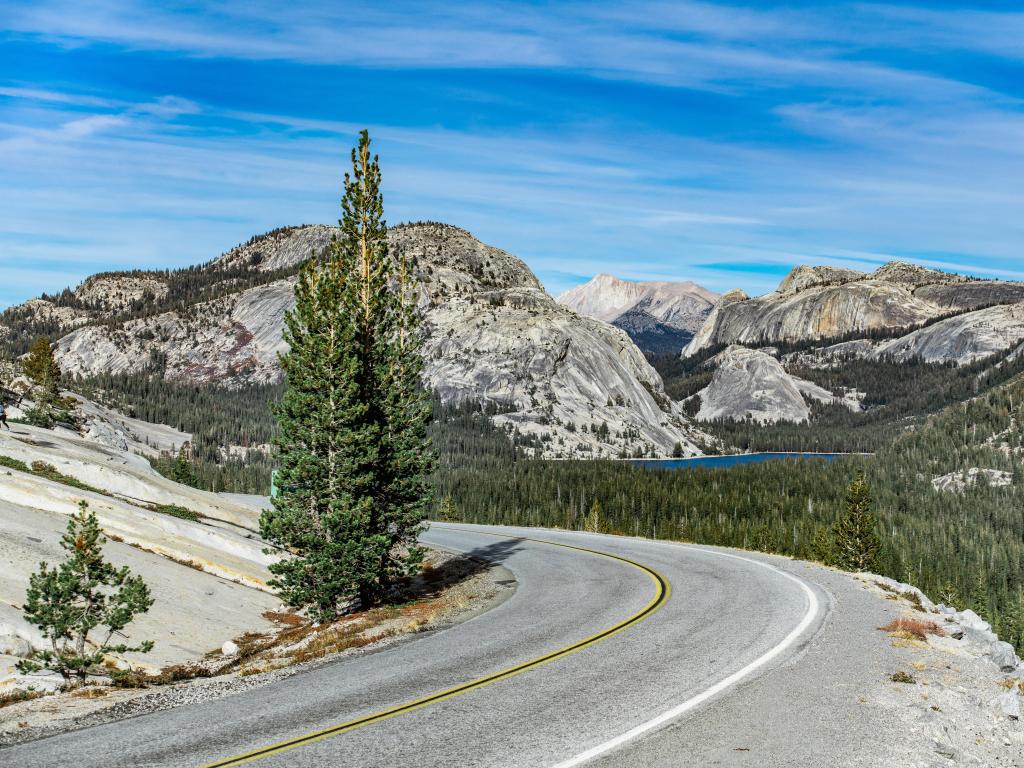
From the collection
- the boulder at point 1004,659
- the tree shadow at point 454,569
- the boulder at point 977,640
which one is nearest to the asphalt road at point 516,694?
the boulder at point 977,640

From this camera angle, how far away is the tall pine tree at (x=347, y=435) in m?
24.8

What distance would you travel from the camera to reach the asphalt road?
10109 mm

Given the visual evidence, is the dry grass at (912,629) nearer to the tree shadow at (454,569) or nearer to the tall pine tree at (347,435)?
the tree shadow at (454,569)

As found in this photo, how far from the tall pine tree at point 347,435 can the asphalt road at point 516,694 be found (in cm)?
616

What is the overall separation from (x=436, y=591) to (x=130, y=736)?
18.9m

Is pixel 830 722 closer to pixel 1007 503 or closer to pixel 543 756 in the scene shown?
pixel 543 756

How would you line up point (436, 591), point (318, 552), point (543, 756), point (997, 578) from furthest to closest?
point (997, 578), point (436, 591), point (318, 552), point (543, 756)

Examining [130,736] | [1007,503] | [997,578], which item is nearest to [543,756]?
[130,736]

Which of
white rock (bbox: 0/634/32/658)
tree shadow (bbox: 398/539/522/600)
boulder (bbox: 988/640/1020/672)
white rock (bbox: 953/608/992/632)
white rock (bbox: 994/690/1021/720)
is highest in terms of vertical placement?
white rock (bbox: 994/690/1021/720)

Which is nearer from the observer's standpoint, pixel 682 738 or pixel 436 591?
pixel 682 738

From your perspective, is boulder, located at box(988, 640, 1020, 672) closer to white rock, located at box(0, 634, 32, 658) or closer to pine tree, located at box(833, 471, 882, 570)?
white rock, located at box(0, 634, 32, 658)

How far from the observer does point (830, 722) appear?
1123 cm

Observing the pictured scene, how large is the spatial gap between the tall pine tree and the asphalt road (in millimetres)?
6159

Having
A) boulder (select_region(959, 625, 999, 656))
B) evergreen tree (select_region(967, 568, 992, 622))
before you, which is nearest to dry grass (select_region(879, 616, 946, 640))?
boulder (select_region(959, 625, 999, 656))
